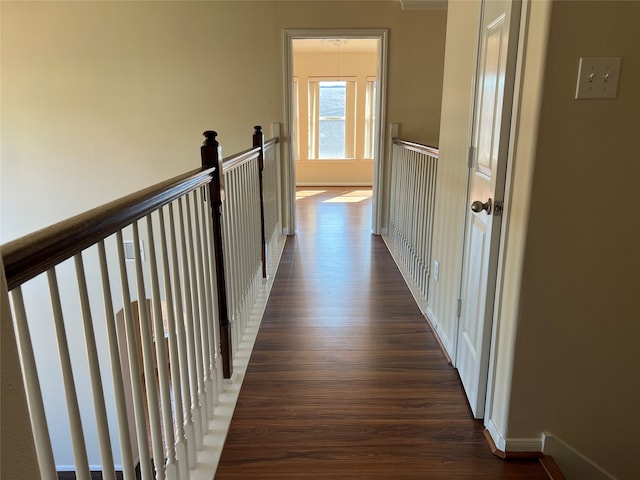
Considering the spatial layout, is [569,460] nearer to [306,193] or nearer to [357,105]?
[306,193]

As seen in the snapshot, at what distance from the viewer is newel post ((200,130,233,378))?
1.85 m

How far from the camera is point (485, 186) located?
5.88 feet

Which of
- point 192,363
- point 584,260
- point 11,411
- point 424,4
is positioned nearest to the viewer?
point 11,411

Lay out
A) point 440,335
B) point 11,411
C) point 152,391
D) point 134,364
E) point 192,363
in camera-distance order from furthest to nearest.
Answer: point 440,335 → point 192,363 → point 152,391 → point 134,364 → point 11,411

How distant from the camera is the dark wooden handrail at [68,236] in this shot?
67cm

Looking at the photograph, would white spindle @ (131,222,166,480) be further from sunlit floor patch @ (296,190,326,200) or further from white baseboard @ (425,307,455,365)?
sunlit floor patch @ (296,190,326,200)

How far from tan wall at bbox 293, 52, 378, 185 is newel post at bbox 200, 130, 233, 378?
6782 millimetres

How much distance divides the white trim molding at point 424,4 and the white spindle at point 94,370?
4264mm

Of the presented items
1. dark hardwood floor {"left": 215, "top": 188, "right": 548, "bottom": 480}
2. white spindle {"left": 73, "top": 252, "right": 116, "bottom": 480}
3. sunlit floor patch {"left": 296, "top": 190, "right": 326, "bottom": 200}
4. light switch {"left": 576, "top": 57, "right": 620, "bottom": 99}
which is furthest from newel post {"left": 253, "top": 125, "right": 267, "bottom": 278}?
sunlit floor patch {"left": 296, "top": 190, "right": 326, "bottom": 200}

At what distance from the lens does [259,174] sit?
3408 millimetres

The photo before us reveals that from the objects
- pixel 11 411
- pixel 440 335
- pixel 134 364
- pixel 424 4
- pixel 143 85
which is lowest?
pixel 440 335

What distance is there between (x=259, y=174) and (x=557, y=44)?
93.7 inches

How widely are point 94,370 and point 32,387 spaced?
7.3 inches

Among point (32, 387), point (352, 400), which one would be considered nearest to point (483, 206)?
point (352, 400)
